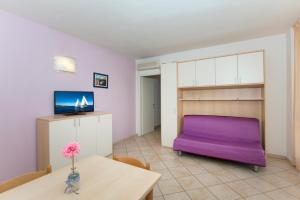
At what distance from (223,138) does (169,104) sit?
4.51 feet

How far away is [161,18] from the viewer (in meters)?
2.39

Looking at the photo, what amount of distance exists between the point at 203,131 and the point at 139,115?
Result: 7.13ft

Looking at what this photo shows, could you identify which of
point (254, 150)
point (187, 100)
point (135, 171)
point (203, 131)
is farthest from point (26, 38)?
point (254, 150)

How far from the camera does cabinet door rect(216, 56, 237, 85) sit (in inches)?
120

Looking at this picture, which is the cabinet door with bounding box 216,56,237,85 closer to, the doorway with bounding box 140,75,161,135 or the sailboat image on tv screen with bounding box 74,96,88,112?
the doorway with bounding box 140,75,161,135

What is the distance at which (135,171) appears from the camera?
3.94ft

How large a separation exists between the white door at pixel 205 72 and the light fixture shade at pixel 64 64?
266 centimetres

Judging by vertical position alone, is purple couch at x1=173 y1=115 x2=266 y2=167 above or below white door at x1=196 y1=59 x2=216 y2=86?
below

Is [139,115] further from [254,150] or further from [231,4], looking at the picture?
[231,4]

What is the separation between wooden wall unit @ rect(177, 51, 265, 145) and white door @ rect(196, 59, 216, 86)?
0.08 meters

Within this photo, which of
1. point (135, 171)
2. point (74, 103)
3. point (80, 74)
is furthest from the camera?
point (80, 74)

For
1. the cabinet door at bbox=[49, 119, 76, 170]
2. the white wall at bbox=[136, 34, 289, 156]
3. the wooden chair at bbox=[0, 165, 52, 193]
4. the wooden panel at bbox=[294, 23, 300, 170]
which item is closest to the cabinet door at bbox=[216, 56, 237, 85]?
the white wall at bbox=[136, 34, 289, 156]

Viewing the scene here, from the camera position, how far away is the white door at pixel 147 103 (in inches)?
195

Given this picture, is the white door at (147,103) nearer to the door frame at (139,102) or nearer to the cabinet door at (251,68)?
the door frame at (139,102)
